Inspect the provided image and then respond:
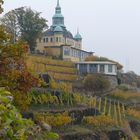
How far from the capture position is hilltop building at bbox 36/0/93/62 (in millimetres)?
61562

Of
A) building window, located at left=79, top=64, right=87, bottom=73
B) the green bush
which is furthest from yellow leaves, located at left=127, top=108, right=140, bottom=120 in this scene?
the green bush

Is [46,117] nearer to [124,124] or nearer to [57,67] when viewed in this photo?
[124,124]

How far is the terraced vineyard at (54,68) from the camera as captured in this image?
156ft

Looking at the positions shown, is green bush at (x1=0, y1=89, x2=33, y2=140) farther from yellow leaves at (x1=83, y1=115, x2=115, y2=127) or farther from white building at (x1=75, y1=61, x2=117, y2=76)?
white building at (x1=75, y1=61, x2=117, y2=76)

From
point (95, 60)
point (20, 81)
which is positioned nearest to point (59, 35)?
point (95, 60)

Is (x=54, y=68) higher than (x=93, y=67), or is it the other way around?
(x=93, y=67)

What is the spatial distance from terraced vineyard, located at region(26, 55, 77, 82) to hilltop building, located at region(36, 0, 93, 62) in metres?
7.26

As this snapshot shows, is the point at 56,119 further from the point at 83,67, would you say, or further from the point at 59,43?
the point at 59,43

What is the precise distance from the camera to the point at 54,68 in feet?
165

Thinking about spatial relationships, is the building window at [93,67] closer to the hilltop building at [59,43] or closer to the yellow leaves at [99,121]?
the hilltop building at [59,43]

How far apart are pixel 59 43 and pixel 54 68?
791 inches

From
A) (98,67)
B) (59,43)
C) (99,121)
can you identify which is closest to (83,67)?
(98,67)

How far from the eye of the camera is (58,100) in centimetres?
3234

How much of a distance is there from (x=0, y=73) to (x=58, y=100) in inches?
659
